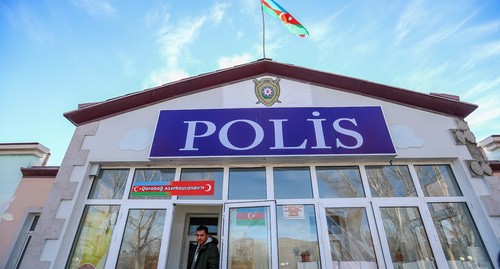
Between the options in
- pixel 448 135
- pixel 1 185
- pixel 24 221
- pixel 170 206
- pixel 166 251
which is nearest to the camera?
pixel 166 251

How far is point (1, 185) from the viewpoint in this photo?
674cm

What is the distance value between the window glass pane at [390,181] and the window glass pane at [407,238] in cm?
32

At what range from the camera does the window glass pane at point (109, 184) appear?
535 centimetres

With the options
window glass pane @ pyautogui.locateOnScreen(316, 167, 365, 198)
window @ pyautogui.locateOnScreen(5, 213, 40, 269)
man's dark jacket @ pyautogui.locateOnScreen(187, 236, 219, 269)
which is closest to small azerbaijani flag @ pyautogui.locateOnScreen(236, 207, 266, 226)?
man's dark jacket @ pyautogui.locateOnScreen(187, 236, 219, 269)

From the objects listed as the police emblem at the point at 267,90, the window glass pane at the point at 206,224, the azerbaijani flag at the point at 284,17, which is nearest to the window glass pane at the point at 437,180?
the police emblem at the point at 267,90

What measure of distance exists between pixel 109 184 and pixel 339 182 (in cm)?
495

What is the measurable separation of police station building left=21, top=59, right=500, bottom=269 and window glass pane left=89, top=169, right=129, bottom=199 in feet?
0.08

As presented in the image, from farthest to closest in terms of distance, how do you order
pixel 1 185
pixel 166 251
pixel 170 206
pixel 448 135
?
pixel 1 185
pixel 448 135
pixel 170 206
pixel 166 251

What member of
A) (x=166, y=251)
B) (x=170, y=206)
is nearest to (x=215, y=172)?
(x=170, y=206)

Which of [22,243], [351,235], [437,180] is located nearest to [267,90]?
[351,235]

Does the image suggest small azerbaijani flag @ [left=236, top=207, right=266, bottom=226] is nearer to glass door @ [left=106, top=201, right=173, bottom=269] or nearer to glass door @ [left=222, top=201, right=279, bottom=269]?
glass door @ [left=222, top=201, right=279, bottom=269]

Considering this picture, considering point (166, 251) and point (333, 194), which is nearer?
point (166, 251)

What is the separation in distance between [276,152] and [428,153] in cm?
320

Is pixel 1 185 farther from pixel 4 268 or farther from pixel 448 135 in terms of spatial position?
pixel 448 135
